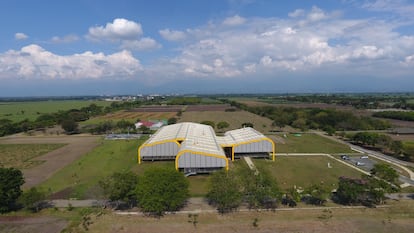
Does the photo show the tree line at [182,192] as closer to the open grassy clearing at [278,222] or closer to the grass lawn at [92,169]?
the open grassy clearing at [278,222]

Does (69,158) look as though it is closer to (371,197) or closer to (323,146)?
(371,197)

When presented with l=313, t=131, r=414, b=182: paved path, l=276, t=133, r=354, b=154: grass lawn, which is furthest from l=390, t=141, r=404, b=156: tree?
l=276, t=133, r=354, b=154: grass lawn

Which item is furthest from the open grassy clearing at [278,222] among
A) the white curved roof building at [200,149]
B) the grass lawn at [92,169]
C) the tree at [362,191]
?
the white curved roof building at [200,149]

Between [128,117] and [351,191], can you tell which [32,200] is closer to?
[351,191]

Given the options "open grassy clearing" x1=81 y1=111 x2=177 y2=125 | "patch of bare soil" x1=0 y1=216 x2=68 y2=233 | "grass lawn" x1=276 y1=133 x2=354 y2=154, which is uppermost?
"open grassy clearing" x1=81 y1=111 x2=177 y2=125

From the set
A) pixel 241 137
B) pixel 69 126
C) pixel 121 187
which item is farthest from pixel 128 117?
pixel 121 187

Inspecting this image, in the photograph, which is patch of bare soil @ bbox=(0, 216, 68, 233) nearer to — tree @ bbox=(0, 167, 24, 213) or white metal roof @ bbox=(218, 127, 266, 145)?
tree @ bbox=(0, 167, 24, 213)
